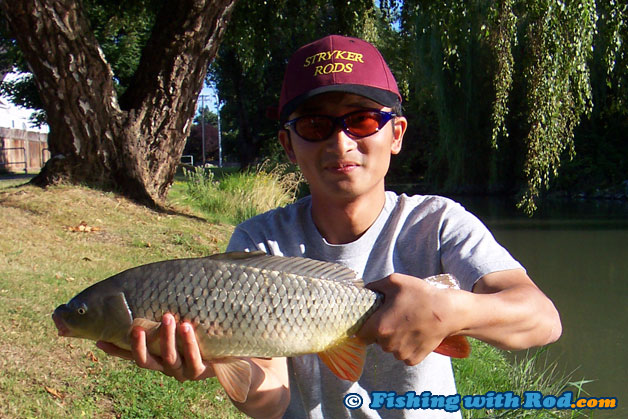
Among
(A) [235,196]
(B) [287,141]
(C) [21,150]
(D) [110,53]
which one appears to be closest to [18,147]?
(C) [21,150]

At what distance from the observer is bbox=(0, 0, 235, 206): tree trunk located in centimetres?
638

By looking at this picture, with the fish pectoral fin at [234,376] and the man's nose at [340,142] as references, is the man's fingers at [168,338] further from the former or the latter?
the man's nose at [340,142]

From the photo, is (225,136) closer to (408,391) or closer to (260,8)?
(260,8)

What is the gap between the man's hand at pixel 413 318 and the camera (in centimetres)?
129

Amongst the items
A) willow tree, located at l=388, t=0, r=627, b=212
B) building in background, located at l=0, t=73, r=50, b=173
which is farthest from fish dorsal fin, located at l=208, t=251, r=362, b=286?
building in background, located at l=0, t=73, r=50, b=173

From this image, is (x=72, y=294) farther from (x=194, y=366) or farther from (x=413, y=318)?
(x=413, y=318)

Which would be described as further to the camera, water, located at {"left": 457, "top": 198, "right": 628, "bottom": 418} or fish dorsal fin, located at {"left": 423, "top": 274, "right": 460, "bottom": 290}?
water, located at {"left": 457, "top": 198, "right": 628, "bottom": 418}

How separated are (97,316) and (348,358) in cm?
64

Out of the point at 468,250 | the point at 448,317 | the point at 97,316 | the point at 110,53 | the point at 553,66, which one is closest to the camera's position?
the point at 448,317

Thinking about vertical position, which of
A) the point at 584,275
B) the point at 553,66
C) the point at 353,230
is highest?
the point at 553,66

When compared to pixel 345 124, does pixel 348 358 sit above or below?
below

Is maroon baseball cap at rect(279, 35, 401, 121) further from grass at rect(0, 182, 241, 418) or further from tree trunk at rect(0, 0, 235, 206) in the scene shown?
tree trunk at rect(0, 0, 235, 206)

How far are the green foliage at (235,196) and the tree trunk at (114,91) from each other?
1.98m

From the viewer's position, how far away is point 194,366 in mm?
1509
